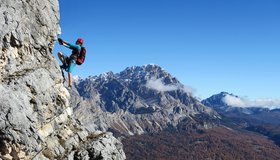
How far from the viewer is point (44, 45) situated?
31.3 meters

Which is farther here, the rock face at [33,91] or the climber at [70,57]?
the climber at [70,57]

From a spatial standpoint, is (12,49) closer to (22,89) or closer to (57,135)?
(22,89)

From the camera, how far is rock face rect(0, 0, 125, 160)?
23.5 m

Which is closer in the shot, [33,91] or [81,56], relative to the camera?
[33,91]

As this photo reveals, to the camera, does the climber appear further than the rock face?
Yes

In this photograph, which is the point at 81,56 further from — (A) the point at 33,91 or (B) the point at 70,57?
(A) the point at 33,91

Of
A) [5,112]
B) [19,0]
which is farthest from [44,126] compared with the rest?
[19,0]

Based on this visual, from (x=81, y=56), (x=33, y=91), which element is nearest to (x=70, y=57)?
(x=81, y=56)

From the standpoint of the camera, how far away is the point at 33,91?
27.1 m

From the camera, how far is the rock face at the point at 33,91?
23.5 meters

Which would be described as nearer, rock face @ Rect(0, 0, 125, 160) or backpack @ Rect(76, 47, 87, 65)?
rock face @ Rect(0, 0, 125, 160)

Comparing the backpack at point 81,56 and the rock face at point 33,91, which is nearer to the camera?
the rock face at point 33,91

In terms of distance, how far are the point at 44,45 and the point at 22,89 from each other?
21.7ft

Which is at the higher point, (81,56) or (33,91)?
(81,56)
